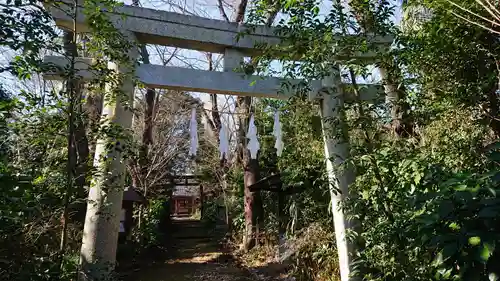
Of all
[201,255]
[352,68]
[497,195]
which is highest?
[352,68]

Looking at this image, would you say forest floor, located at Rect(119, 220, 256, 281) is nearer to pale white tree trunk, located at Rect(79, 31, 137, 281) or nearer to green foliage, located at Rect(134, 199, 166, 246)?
green foliage, located at Rect(134, 199, 166, 246)

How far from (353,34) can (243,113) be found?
14.1 feet

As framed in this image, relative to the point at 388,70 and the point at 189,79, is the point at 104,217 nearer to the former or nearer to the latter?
the point at 189,79

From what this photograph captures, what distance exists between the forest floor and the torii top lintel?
13.5 ft

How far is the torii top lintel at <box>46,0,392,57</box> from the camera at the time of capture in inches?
127

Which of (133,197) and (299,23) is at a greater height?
(299,23)

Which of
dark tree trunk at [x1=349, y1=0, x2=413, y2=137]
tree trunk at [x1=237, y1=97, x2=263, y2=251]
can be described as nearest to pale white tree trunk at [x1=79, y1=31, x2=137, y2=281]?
dark tree trunk at [x1=349, y1=0, x2=413, y2=137]

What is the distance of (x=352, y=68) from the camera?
2730 mm

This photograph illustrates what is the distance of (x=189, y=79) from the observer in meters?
3.31

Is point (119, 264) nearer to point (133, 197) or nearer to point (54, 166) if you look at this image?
point (133, 197)

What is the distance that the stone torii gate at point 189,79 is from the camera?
2.95 meters

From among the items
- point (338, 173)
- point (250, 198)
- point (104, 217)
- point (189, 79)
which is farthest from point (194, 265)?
point (189, 79)

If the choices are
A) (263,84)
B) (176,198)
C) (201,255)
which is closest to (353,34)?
(263,84)

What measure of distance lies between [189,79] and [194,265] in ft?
16.9
